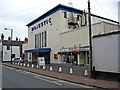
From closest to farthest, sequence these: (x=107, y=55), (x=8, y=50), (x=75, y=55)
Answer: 1. (x=107, y=55)
2. (x=75, y=55)
3. (x=8, y=50)

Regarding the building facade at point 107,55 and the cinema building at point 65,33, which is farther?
the cinema building at point 65,33

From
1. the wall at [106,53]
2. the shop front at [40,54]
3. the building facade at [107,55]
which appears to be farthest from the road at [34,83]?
the shop front at [40,54]

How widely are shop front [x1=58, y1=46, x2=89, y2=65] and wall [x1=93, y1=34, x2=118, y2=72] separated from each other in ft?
69.6

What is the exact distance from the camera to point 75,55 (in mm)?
47969

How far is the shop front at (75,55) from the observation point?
44.3 m

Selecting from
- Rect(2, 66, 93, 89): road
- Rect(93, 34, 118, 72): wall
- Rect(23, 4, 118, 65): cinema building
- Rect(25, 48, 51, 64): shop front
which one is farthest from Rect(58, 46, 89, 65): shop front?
Rect(2, 66, 93, 89): road

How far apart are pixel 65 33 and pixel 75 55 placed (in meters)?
5.74

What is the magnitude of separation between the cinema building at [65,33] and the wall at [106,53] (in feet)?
64.7

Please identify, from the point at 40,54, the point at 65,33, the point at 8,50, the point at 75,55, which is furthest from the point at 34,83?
the point at 8,50

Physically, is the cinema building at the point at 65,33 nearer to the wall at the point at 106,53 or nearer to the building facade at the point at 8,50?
the building facade at the point at 8,50

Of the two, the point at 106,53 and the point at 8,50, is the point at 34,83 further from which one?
the point at 8,50

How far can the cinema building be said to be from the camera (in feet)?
144

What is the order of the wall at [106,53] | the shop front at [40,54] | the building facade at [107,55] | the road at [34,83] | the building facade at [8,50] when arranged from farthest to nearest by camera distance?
the building facade at [8,50]
the shop front at [40,54]
the wall at [106,53]
the building facade at [107,55]
the road at [34,83]

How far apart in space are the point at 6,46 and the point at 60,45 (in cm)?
4033
